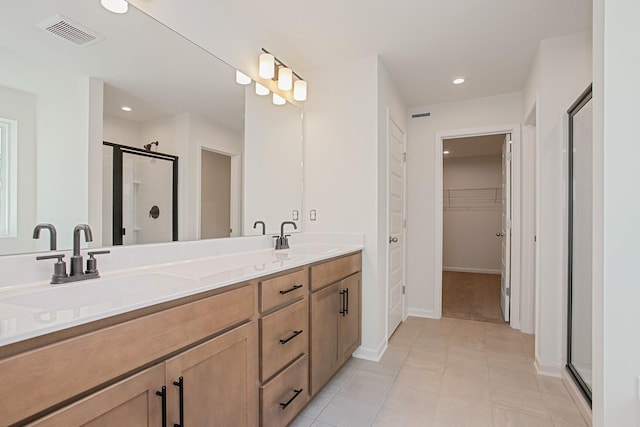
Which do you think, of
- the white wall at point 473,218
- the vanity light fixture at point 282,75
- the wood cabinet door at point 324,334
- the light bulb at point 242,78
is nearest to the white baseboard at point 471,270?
the white wall at point 473,218

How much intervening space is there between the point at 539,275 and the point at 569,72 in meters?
1.49

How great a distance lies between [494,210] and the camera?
20.0ft

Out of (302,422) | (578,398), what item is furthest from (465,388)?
(302,422)

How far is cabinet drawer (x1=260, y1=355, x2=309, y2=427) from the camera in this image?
138cm

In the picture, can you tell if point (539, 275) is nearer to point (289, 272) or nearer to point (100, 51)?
point (289, 272)

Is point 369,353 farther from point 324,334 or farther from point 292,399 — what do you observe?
point 292,399

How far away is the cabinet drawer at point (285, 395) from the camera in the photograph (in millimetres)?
1380

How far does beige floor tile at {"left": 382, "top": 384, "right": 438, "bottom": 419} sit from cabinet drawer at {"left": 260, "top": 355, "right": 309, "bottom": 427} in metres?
0.56

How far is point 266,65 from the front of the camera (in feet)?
7.17

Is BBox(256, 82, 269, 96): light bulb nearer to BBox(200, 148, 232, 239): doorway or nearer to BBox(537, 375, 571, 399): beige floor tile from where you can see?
BBox(200, 148, 232, 239): doorway

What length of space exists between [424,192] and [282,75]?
2.09 metres

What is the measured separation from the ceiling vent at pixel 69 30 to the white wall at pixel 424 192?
3.11 m

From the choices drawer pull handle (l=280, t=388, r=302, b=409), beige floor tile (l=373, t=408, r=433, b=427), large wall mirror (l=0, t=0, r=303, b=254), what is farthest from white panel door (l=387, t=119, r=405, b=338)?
drawer pull handle (l=280, t=388, r=302, b=409)
